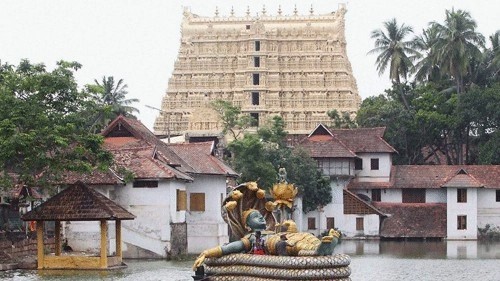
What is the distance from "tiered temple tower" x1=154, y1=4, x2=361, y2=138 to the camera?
297 ft

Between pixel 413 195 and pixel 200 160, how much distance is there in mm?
23449

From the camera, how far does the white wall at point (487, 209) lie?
66812mm

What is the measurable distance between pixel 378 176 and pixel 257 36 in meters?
24.9

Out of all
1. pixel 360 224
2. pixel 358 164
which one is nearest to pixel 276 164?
pixel 360 224

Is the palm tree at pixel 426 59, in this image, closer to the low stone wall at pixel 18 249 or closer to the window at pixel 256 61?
the window at pixel 256 61

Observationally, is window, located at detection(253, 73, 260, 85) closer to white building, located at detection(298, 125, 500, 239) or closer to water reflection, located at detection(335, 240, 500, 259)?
white building, located at detection(298, 125, 500, 239)

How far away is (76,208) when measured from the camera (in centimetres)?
3350

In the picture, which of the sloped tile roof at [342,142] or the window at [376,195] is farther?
the window at [376,195]

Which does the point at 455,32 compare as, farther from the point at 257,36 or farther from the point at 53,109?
the point at 53,109

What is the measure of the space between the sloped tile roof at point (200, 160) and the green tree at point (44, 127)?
8480mm

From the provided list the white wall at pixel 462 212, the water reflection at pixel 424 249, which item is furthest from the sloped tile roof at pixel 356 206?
the white wall at pixel 462 212

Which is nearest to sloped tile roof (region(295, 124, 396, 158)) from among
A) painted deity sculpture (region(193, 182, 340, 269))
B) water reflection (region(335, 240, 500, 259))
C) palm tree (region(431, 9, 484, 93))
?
water reflection (region(335, 240, 500, 259))

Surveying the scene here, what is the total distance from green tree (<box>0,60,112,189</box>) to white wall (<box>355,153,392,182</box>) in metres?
33.7

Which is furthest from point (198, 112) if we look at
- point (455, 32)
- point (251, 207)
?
point (251, 207)
